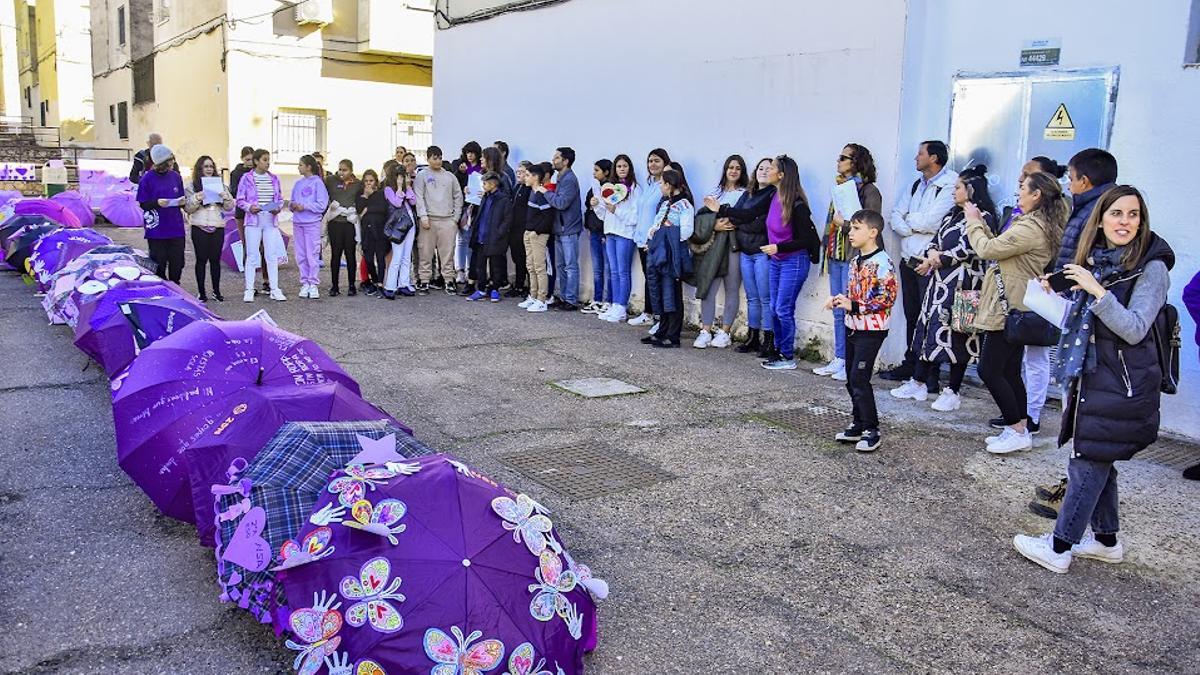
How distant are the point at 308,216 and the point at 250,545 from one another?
893 cm

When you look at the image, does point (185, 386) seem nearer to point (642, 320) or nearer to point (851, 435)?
point (851, 435)

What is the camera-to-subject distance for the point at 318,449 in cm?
378

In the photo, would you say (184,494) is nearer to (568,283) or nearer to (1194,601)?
(1194,601)

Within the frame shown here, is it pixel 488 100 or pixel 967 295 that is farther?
pixel 488 100

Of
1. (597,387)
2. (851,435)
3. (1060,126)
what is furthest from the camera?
(597,387)

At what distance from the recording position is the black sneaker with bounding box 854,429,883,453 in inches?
244

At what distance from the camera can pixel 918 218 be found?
7.73 metres

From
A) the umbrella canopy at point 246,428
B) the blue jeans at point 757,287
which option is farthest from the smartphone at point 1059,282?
the blue jeans at point 757,287

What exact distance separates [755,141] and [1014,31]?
276 cm

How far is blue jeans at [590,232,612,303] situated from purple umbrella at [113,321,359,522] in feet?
21.2

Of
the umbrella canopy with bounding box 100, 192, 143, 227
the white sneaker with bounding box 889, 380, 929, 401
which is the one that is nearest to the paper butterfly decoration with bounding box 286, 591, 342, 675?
the white sneaker with bounding box 889, 380, 929, 401

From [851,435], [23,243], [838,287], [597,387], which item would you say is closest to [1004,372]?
[851,435]

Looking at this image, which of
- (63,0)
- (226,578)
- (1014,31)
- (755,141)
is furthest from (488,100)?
(63,0)

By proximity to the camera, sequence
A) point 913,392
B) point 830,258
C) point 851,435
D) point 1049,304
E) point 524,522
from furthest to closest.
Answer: point 830,258 < point 913,392 < point 851,435 < point 1049,304 < point 524,522
